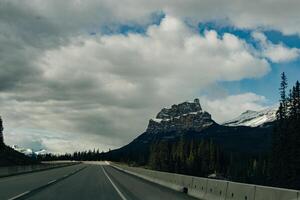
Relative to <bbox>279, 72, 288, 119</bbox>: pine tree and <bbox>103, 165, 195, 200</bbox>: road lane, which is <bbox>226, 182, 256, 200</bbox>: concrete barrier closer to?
<bbox>103, 165, 195, 200</bbox>: road lane

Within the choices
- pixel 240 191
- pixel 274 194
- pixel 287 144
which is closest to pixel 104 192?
pixel 240 191

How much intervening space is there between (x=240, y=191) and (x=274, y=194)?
3.26m

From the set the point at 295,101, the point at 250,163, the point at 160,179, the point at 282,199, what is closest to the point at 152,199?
the point at 282,199

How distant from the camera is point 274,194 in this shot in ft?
42.8

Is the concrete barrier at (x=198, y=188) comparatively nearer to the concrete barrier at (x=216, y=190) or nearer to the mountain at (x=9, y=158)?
the concrete barrier at (x=216, y=190)

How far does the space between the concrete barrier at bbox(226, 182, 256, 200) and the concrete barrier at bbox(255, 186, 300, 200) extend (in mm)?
554

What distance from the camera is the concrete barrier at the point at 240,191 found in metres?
15.0

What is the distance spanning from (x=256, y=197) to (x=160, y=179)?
78.5 feet

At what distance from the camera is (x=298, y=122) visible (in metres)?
80.4

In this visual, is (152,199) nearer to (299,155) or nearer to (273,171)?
(299,155)

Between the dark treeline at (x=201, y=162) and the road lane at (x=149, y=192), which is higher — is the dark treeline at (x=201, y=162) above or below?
above

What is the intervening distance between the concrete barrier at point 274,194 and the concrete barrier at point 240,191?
0.55 meters

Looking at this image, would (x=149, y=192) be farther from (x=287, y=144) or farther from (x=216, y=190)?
(x=287, y=144)

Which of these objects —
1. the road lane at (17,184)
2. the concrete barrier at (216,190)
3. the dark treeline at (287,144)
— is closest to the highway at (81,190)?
the road lane at (17,184)
